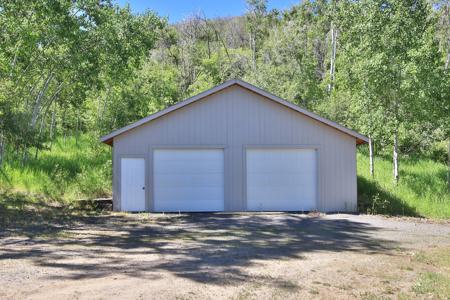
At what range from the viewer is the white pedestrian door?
16.1 meters

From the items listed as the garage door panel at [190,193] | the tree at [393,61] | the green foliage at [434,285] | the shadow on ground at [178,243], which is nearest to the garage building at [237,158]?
the garage door panel at [190,193]

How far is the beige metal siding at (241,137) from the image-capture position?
16234 mm

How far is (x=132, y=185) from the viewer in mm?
16156

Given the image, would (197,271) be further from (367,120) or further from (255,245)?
(367,120)

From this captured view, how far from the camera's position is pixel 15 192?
55.1 ft

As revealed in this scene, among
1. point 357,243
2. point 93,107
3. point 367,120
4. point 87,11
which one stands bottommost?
point 357,243

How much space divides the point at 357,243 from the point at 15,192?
12.3m

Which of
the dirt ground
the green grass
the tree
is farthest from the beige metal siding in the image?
the tree

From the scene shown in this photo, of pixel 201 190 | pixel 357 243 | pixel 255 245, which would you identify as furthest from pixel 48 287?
pixel 201 190

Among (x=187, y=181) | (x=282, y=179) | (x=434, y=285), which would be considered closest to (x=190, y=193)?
(x=187, y=181)

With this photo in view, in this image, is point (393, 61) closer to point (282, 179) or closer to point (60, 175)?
point (282, 179)

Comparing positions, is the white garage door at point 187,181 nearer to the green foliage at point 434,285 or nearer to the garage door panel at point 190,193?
the garage door panel at point 190,193

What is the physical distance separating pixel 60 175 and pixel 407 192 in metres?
13.4

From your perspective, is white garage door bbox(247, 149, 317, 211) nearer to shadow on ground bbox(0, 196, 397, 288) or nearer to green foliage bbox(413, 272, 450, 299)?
shadow on ground bbox(0, 196, 397, 288)
